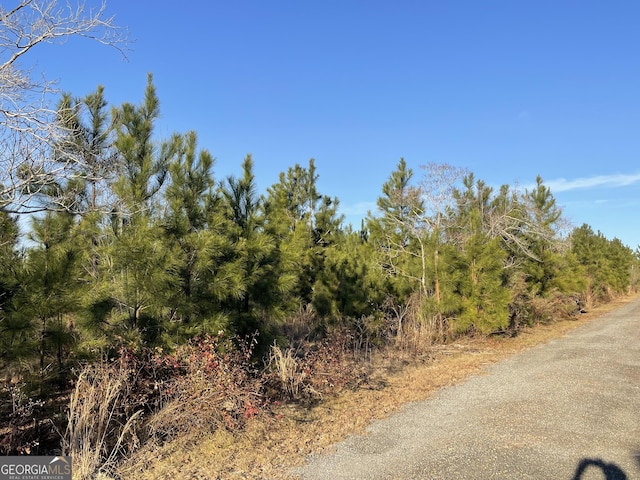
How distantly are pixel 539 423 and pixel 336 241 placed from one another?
1046 cm

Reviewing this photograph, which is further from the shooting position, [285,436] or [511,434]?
[285,436]

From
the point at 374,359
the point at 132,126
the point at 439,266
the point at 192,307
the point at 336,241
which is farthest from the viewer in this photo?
the point at 336,241

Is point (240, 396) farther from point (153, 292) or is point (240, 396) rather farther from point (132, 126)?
point (132, 126)

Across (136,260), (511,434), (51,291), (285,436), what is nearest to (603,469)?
(511,434)

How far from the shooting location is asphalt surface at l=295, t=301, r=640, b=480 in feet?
12.8

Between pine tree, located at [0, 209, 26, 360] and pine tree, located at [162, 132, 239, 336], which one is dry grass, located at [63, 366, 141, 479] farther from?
pine tree, located at [162, 132, 239, 336]

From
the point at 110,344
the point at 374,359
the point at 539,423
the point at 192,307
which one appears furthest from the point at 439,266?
the point at 110,344

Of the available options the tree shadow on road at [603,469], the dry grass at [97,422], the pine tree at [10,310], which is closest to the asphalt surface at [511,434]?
the tree shadow on road at [603,469]

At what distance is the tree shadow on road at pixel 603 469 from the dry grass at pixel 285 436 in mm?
2265

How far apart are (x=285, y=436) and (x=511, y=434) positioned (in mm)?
2559

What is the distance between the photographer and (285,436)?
4.92 metres

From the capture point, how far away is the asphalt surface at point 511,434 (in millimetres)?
3912

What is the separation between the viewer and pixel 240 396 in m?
5.28

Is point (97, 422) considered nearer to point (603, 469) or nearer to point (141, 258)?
point (141, 258)
